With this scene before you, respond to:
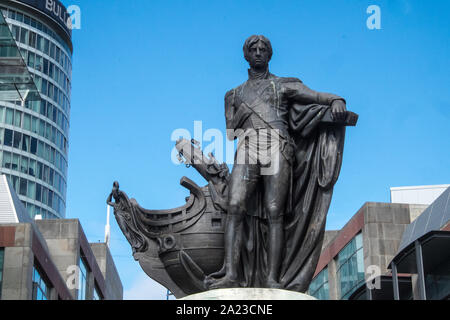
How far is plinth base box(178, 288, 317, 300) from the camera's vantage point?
38.4 feet

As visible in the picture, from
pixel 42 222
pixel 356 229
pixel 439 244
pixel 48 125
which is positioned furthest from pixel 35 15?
pixel 439 244

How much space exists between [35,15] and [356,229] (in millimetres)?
65184

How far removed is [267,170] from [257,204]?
524 millimetres

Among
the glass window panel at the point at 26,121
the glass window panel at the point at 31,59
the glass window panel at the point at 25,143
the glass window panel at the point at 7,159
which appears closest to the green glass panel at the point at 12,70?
the glass window panel at the point at 7,159

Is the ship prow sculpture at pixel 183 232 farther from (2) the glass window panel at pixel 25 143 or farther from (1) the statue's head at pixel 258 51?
(2) the glass window panel at pixel 25 143

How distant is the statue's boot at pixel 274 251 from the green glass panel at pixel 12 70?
80.9ft

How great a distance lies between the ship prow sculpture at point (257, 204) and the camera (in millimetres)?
12820

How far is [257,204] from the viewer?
43.0 ft

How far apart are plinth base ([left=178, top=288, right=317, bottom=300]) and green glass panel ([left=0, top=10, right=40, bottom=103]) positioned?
25471mm

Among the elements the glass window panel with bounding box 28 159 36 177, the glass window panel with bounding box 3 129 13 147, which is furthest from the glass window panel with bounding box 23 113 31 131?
the glass window panel with bounding box 28 159 36 177

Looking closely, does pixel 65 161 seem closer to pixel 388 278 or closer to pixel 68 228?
pixel 68 228

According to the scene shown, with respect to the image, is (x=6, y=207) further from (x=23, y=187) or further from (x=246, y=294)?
(x=23, y=187)

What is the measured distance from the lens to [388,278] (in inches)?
1873
